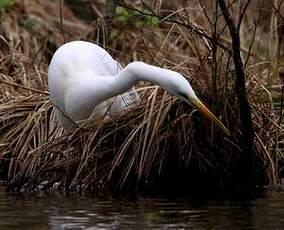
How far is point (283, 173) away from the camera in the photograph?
9.32 metres

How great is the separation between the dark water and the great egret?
62 cm

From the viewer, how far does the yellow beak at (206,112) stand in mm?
7840

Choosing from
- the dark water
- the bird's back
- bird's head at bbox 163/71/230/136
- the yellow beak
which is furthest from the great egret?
the dark water

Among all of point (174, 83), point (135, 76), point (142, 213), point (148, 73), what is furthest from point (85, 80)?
point (142, 213)

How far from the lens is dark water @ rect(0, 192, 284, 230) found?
6996 mm

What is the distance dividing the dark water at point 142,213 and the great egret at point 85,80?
617mm

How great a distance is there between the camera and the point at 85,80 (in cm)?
893

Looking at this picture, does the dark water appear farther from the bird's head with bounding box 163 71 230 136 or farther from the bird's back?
the bird's back

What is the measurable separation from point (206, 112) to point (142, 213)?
88 centimetres

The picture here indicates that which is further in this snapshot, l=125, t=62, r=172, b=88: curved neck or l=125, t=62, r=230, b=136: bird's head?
l=125, t=62, r=172, b=88: curved neck

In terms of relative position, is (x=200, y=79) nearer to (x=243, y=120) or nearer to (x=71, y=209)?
(x=243, y=120)

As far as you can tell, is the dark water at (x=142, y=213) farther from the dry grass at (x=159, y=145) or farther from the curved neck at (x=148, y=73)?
the curved neck at (x=148, y=73)

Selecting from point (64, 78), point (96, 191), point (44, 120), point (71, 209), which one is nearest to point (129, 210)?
point (71, 209)

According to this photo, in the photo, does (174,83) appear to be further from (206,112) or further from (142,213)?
(142,213)
